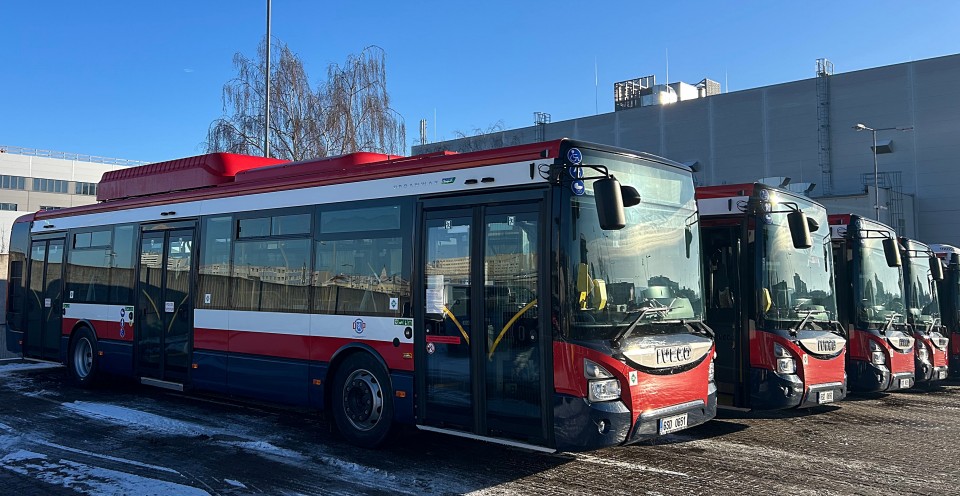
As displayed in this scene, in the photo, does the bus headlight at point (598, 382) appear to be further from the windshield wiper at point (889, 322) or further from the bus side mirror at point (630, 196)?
the windshield wiper at point (889, 322)

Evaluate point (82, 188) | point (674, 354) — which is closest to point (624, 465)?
point (674, 354)

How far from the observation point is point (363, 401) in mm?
8055

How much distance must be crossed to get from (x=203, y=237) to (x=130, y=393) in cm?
366

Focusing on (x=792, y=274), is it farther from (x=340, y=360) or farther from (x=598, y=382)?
(x=340, y=360)

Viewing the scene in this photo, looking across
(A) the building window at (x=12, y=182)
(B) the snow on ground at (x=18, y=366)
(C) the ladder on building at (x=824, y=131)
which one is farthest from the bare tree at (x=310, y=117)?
(A) the building window at (x=12, y=182)

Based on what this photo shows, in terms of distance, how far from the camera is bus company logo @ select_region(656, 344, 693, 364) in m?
6.63

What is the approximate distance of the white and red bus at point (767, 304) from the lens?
9.09 meters

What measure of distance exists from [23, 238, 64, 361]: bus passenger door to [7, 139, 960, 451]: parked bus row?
214 millimetres

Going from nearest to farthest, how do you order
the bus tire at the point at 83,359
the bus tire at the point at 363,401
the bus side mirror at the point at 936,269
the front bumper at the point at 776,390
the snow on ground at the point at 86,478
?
the snow on ground at the point at 86,478 → the bus tire at the point at 363,401 → the front bumper at the point at 776,390 → the bus tire at the point at 83,359 → the bus side mirror at the point at 936,269

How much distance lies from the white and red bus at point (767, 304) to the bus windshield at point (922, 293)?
4.68 metres

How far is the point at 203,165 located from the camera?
36.2ft

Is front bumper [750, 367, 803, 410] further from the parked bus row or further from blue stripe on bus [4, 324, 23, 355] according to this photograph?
blue stripe on bus [4, 324, 23, 355]

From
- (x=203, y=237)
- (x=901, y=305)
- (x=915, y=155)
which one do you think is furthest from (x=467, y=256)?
(x=915, y=155)

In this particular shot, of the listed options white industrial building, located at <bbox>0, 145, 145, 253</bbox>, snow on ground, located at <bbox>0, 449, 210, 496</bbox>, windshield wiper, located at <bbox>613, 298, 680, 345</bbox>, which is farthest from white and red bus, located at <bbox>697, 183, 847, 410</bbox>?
white industrial building, located at <bbox>0, 145, 145, 253</bbox>
